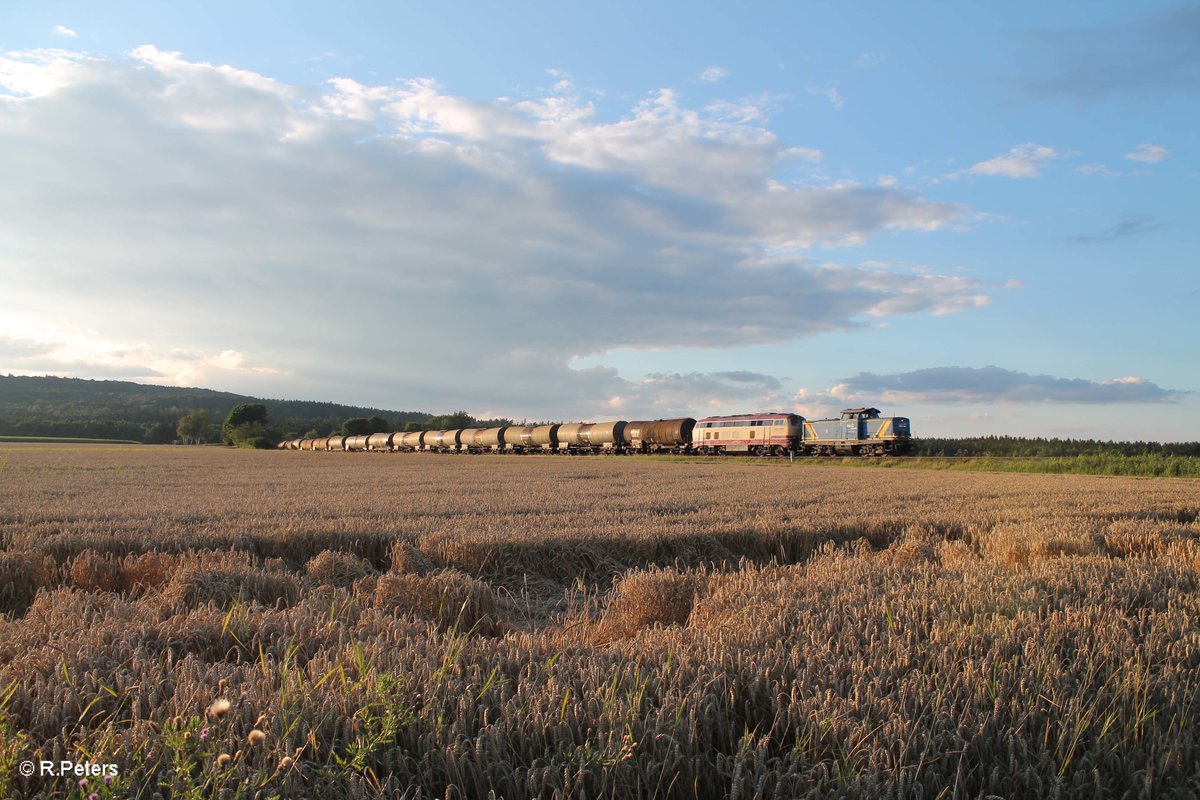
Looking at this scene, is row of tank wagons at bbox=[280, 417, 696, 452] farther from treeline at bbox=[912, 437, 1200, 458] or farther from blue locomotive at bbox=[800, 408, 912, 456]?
treeline at bbox=[912, 437, 1200, 458]

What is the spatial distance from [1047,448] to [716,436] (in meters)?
26.5

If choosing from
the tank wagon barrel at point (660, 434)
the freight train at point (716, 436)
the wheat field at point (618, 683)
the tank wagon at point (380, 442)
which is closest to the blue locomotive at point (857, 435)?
the freight train at point (716, 436)

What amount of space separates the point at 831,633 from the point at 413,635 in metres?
2.59

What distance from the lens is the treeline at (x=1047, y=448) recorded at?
55438 mm

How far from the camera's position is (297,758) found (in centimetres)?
262

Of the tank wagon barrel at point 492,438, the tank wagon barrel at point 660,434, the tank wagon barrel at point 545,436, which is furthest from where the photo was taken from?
the tank wagon barrel at point 492,438

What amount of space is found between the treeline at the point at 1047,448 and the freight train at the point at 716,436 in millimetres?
4577

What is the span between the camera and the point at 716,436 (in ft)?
209

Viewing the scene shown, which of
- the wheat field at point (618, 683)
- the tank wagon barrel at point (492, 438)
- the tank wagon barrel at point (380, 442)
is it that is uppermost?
the wheat field at point (618, 683)

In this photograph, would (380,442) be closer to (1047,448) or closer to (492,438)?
(492,438)

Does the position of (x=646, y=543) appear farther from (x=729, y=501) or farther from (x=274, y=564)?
(x=729, y=501)

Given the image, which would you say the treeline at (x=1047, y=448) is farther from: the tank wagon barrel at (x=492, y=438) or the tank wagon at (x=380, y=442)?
the tank wagon at (x=380, y=442)

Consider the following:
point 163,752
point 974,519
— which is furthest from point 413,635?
point 974,519

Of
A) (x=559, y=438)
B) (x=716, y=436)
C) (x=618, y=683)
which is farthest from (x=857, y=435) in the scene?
(x=618, y=683)
